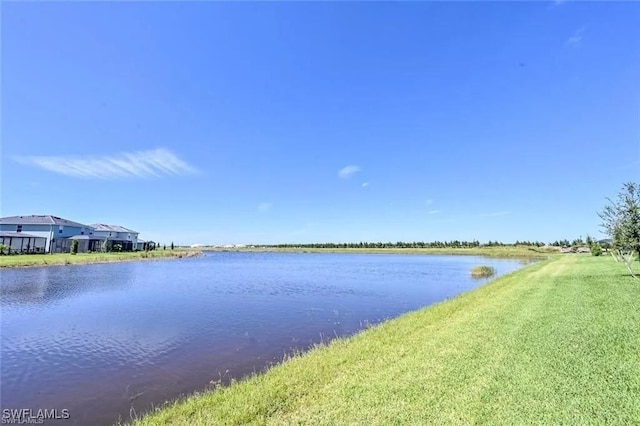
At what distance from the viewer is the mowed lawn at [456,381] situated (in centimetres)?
463

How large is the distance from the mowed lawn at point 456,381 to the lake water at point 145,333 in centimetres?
187

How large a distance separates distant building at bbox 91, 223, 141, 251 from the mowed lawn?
221 feet

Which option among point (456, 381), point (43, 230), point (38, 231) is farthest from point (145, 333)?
point (38, 231)

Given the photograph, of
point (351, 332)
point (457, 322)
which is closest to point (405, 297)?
point (351, 332)

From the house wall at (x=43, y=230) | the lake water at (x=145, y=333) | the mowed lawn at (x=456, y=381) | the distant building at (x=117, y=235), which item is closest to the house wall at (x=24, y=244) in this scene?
the house wall at (x=43, y=230)

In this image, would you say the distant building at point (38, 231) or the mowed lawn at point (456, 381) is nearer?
the mowed lawn at point (456, 381)

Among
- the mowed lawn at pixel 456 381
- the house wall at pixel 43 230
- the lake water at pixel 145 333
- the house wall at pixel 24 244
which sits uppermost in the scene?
the house wall at pixel 43 230

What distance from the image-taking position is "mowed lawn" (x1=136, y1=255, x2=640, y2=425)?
15.2 ft

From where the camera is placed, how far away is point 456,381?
5594mm

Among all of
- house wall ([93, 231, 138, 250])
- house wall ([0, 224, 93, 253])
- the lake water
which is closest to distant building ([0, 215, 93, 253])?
house wall ([0, 224, 93, 253])

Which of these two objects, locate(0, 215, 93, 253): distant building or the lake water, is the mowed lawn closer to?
the lake water

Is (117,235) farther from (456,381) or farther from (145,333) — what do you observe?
(456,381)

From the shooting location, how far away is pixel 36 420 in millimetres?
6387

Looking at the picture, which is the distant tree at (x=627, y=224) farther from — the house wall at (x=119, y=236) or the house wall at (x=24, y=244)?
the house wall at (x=119, y=236)
